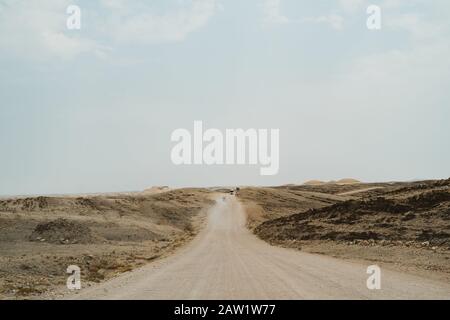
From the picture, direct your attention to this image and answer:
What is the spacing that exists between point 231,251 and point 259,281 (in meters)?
12.7

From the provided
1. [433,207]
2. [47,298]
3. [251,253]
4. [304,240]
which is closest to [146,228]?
[304,240]

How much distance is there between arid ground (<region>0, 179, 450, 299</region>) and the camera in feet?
50.3

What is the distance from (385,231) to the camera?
30594mm

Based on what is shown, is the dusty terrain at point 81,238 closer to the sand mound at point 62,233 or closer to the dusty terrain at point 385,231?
the sand mound at point 62,233

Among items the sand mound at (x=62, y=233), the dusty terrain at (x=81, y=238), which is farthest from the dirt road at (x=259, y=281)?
the sand mound at (x=62, y=233)

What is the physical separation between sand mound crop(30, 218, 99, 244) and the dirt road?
12838mm

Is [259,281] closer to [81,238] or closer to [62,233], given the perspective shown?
[81,238]

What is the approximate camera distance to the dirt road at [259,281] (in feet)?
44.5

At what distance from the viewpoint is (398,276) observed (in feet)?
57.2

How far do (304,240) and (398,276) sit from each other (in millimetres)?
16601

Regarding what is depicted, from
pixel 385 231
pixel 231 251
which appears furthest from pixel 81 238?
pixel 385 231

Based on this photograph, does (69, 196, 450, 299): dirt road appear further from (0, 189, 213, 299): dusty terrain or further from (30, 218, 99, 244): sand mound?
(30, 218, 99, 244): sand mound

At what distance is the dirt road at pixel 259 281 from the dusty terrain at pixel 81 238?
2837mm

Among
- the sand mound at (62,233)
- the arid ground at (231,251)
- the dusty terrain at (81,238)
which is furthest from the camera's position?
the sand mound at (62,233)
